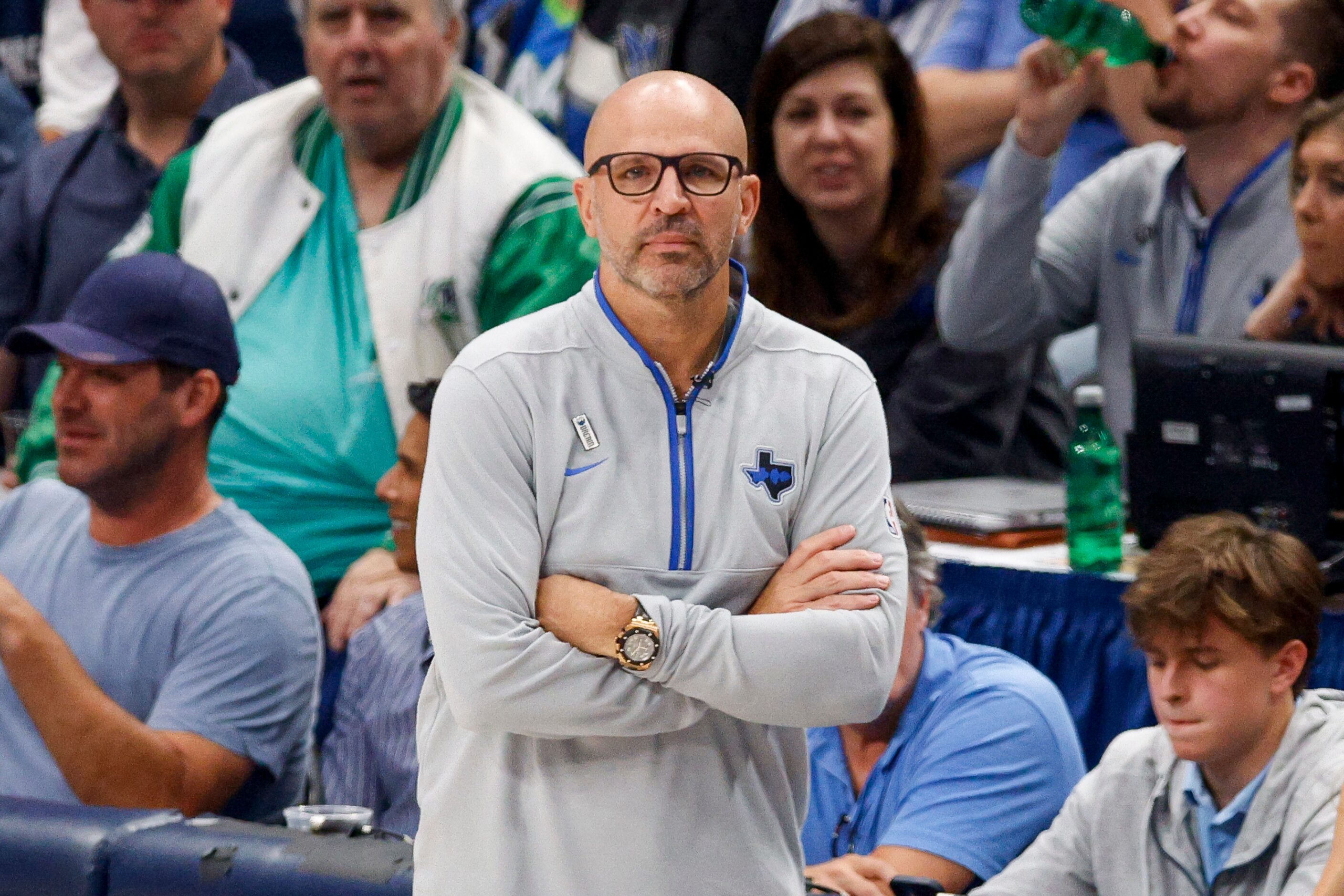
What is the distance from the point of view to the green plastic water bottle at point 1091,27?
3217mm

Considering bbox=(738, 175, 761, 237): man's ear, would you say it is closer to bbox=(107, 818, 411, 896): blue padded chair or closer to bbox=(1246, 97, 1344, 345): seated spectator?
bbox=(107, 818, 411, 896): blue padded chair

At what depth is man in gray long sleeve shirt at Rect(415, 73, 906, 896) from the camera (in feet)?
5.80

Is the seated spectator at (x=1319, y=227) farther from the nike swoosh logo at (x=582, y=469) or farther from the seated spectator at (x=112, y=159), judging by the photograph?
the seated spectator at (x=112, y=159)

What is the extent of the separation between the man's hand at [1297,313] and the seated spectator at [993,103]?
0.99 metres

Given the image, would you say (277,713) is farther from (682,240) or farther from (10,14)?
(10,14)

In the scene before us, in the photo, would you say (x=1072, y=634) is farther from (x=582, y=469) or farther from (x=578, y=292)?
(x=582, y=469)

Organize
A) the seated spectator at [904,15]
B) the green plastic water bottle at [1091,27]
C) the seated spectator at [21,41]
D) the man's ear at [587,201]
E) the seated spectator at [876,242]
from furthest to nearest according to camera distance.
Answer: the seated spectator at [21,41] < the seated spectator at [904,15] < the seated spectator at [876,242] < the green plastic water bottle at [1091,27] < the man's ear at [587,201]

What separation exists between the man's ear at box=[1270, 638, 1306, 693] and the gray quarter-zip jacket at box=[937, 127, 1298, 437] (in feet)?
3.27

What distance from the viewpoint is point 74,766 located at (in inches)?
111

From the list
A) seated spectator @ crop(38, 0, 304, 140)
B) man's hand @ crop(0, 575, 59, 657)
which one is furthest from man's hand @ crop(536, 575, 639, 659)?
seated spectator @ crop(38, 0, 304, 140)

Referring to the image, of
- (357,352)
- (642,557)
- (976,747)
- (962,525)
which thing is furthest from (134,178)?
(642,557)

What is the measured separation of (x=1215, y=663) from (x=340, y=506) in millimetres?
1850

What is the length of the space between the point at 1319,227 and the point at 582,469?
5.53ft

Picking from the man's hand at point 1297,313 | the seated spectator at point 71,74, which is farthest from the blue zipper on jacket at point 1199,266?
the seated spectator at point 71,74
